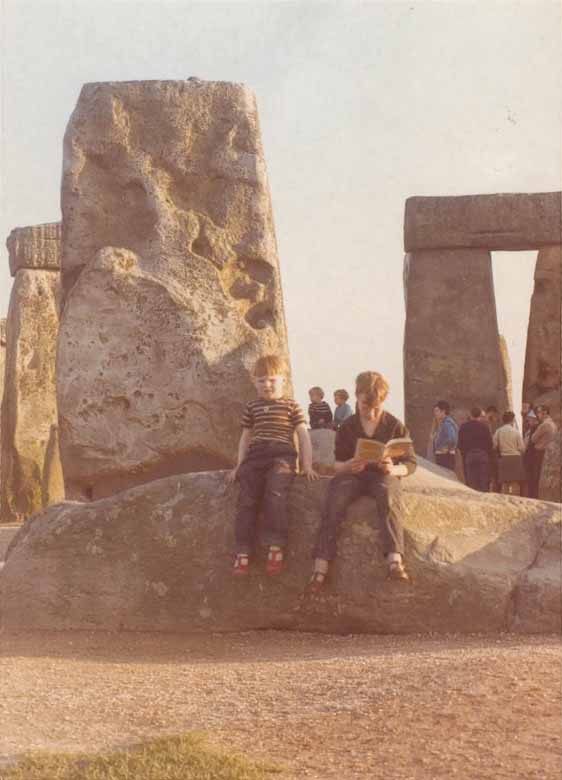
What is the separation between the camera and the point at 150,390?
1023 centimetres

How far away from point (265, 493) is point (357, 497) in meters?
0.46

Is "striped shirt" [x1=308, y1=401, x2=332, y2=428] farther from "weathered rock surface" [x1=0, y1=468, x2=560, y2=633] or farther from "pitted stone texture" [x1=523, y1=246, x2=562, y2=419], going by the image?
"weathered rock surface" [x1=0, y1=468, x2=560, y2=633]

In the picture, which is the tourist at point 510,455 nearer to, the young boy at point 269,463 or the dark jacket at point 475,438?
the dark jacket at point 475,438

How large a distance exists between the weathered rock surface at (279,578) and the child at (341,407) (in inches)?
251

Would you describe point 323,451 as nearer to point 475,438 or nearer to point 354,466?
point 354,466

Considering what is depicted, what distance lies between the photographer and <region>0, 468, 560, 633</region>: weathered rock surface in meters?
7.39

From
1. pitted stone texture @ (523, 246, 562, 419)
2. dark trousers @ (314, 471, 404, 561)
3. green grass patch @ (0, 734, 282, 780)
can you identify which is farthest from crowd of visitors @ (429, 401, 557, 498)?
green grass patch @ (0, 734, 282, 780)

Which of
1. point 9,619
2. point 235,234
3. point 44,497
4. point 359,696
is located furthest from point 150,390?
point 44,497

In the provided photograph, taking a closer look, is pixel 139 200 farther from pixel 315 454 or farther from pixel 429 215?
pixel 429 215

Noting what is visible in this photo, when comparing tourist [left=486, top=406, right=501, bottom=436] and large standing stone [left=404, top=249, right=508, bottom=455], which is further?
large standing stone [left=404, top=249, right=508, bottom=455]

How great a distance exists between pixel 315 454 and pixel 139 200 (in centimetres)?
230

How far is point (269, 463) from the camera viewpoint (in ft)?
25.6

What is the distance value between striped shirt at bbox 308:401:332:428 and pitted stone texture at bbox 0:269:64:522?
4337 millimetres

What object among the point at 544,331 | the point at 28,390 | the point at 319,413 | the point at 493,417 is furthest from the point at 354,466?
the point at 544,331
